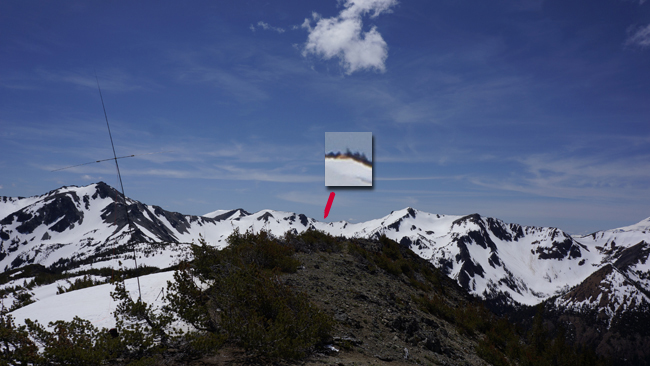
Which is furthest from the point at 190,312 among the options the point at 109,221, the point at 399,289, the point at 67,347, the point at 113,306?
the point at 109,221

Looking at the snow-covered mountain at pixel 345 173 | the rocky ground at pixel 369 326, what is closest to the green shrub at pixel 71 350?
the rocky ground at pixel 369 326

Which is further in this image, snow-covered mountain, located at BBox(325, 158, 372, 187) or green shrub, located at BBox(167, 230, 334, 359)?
snow-covered mountain, located at BBox(325, 158, 372, 187)

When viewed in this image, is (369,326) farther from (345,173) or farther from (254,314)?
(345,173)

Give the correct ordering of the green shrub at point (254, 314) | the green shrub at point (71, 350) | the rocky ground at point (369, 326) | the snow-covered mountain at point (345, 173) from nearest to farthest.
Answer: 1. the green shrub at point (71, 350)
2. the green shrub at point (254, 314)
3. the rocky ground at point (369, 326)
4. the snow-covered mountain at point (345, 173)

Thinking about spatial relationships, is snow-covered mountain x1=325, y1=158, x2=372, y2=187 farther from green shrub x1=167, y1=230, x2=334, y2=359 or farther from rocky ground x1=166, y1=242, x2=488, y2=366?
rocky ground x1=166, y1=242, x2=488, y2=366

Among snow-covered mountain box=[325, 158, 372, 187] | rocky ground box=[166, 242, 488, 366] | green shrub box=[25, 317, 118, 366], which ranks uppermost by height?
snow-covered mountain box=[325, 158, 372, 187]

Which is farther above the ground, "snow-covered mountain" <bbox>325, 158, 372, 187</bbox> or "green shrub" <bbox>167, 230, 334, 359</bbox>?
"snow-covered mountain" <bbox>325, 158, 372, 187</bbox>

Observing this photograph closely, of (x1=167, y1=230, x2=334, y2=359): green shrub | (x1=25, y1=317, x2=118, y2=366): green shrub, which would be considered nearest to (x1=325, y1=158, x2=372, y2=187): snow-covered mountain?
(x1=167, y1=230, x2=334, y2=359): green shrub

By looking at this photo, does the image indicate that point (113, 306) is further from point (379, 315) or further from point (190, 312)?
point (379, 315)

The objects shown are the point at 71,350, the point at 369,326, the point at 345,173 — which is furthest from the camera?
the point at 369,326

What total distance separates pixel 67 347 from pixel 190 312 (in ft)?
7.25

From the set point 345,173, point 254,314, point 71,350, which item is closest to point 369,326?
point 254,314

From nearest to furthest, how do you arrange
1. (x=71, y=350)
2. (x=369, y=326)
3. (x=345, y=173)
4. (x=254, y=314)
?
1. (x=71, y=350)
2. (x=254, y=314)
3. (x=345, y=173)
4. (x=369, y=326)

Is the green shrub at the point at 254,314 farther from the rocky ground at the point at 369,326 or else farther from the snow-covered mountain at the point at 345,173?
the snow-covered mountain at the point at 345,173
